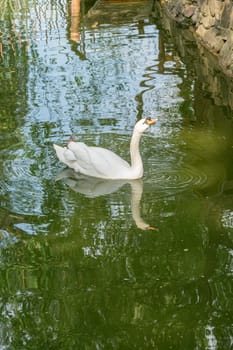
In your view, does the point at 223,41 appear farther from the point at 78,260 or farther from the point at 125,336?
the point at 125,336

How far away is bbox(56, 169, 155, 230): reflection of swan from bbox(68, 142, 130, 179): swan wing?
65mm

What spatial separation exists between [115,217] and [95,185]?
821 mm

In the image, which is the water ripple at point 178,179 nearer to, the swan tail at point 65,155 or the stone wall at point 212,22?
the swan tail at point 65,155

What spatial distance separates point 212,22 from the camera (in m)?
13.6

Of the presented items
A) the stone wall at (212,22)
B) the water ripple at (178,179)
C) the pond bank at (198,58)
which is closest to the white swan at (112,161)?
the water ripple at (178,179)

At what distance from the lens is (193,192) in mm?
7031

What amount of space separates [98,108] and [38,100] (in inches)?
38.8

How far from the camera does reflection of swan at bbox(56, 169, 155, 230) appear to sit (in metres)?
7.09

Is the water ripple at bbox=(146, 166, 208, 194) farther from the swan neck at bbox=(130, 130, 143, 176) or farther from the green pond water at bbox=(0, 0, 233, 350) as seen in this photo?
the swan neck at bbox=(130, 130, 143, 176)

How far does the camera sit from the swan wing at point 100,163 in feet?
24.1

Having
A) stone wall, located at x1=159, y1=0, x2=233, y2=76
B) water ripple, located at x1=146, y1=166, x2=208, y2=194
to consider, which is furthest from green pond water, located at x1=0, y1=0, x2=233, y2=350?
stone wall, located at x1=159, y1=0, x2=233, y2=76

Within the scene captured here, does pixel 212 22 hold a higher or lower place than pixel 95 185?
lower

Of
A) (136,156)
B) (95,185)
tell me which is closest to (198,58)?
(136,156)

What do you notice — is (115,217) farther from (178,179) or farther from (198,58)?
(198,58)
